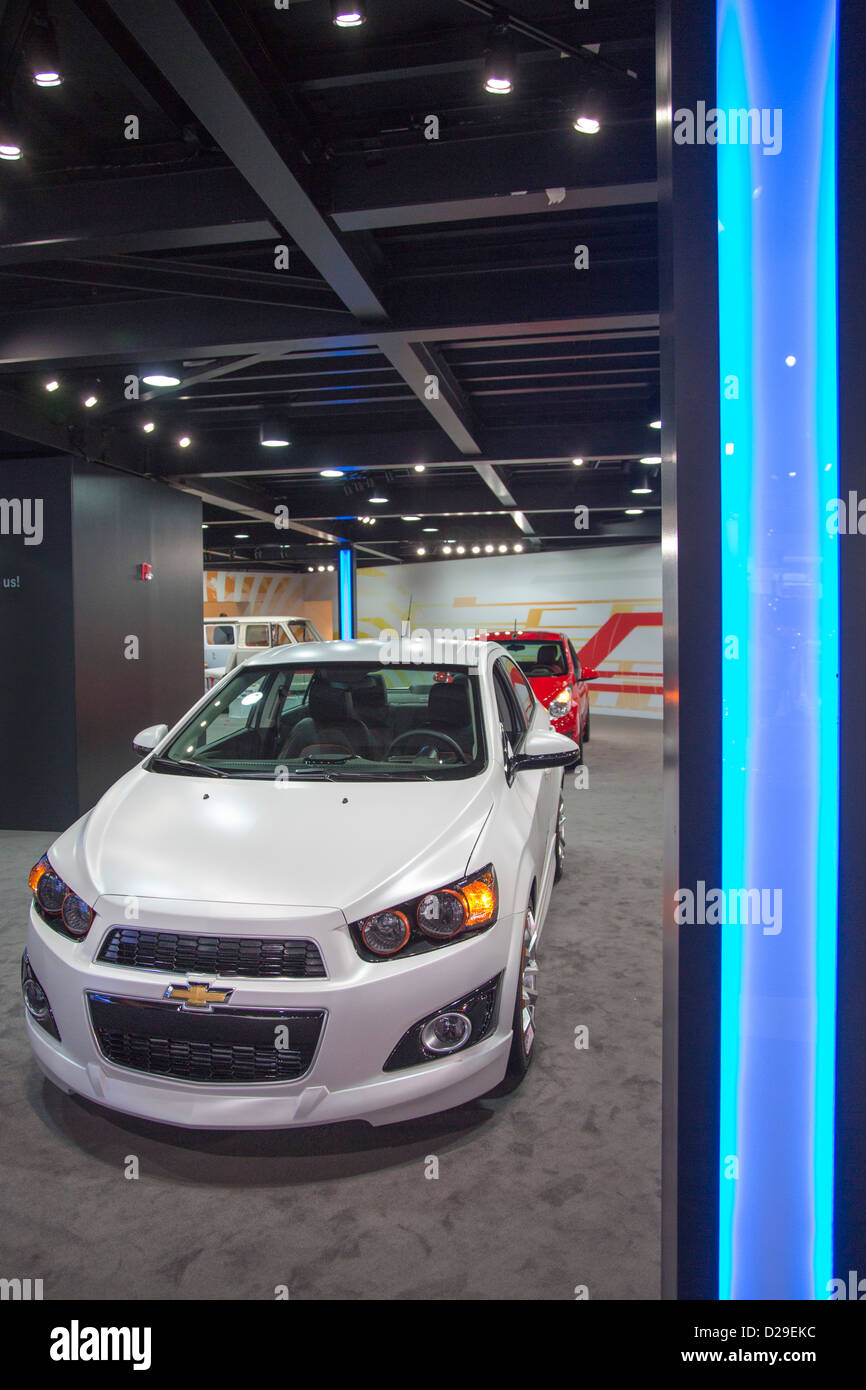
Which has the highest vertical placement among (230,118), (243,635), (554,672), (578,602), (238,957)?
(230,118)

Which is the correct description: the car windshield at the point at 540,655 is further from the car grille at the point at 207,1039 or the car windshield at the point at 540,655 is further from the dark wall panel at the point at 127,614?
the car grille at the point at 207,1039

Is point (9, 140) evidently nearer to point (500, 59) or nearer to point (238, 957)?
point (500, 59)

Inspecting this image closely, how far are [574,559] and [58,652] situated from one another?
1273 centimetres

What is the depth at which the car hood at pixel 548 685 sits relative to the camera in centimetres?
1000

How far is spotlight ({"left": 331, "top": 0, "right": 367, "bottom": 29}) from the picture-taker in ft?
8.77

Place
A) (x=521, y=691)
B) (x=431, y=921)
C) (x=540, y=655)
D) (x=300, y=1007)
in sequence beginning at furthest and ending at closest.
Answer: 1. (x=540, y=655)
2. (x=521, y=691)
3. (x=431, y=921)
4. (x=300, y=1007)

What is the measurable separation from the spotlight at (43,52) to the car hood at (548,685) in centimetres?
782

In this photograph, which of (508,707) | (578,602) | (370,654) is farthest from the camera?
(578,602)

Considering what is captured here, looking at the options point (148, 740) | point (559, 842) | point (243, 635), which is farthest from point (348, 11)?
point (243, 635)

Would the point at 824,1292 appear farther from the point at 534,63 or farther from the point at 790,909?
the point at 534,63

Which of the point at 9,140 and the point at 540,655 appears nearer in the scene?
the point at 9,140

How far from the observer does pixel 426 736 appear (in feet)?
11.6

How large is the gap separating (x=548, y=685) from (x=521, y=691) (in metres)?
5.39
